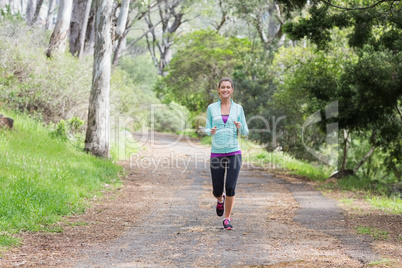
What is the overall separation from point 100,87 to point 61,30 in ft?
15.5

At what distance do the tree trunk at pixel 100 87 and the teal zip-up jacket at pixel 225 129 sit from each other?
7.84m

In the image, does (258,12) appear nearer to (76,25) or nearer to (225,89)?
(76,25)

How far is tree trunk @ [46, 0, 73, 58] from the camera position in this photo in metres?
17.1

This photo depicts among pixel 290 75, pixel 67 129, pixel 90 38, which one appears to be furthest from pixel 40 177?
pixel 90 38

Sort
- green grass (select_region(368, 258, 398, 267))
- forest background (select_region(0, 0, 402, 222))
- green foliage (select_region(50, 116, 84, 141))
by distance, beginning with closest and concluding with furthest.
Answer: green grass (select_region(368, 258, 398, 267))
forest background (select_region(0, 0, 402, 222))
green foliage (select_region(50, 116, 84, 141))

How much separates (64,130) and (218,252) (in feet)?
32.2

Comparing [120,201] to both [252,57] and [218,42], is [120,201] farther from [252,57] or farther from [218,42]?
[218,42]

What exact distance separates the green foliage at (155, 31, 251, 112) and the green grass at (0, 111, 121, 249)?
19.5 metres

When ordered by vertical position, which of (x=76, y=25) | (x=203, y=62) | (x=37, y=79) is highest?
(x=203, y=62)

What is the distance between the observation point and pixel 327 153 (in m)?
26.1

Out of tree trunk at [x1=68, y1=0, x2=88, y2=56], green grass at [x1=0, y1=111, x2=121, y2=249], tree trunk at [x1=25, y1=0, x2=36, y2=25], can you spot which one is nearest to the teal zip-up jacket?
green grass at [x1=0, y1=111, x2=121, y2=249]

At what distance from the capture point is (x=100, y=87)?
45.9 ft

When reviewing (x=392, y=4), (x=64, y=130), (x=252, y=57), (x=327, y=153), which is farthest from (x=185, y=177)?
(x=252, y=57)

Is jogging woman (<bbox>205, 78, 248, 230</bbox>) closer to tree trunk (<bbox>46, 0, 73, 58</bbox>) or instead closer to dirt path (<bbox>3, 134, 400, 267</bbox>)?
dirt path (<bbox>3, 134, 400, 267</bbox>)
